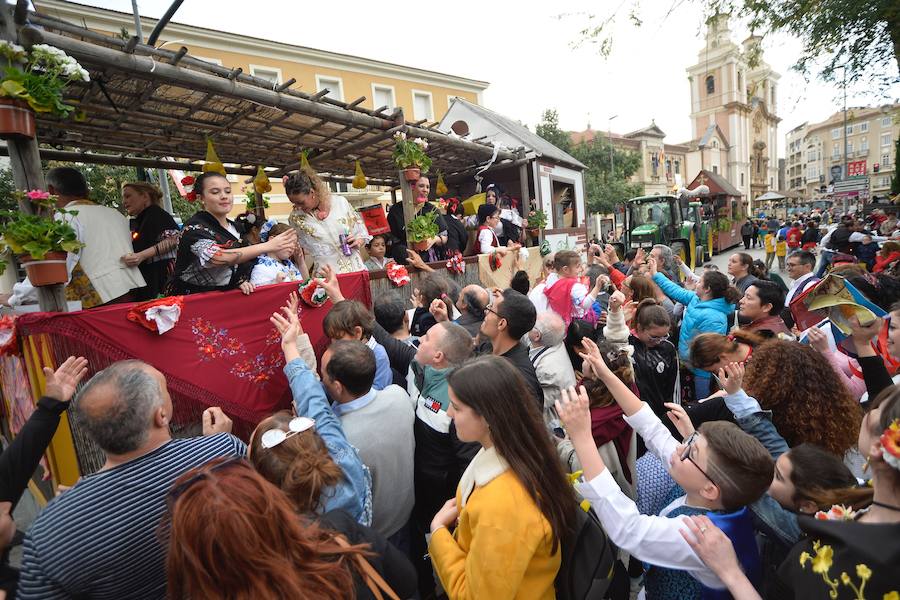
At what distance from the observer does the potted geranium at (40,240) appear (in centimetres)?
250

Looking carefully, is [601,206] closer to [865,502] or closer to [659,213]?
[659,213]

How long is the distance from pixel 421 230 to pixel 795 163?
117 metres

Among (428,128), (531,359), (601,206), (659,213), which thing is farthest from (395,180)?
(601,206)

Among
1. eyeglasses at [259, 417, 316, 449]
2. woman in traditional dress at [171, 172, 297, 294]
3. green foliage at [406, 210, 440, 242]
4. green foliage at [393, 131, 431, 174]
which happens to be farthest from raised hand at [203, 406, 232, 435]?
green foliage at [393, 131, 431, 174]

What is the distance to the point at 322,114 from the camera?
15.0 feet

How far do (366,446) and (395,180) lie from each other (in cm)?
781

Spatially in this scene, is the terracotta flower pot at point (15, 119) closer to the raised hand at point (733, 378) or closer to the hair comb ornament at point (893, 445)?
the hair comb ornament at point (893, 445)

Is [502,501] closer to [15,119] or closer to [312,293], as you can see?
[312,293]

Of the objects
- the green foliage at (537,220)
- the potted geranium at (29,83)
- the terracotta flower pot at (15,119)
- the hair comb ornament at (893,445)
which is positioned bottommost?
the hair comb ornament at (893,445)

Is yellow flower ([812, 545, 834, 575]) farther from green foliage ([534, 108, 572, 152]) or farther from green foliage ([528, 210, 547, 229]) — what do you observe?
green foliage ([534, 108, 572, 152])

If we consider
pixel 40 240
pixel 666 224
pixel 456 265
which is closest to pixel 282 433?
pixel 40 240

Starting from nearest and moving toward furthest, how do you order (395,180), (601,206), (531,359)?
(531,359) < (395,180) < (601,206)

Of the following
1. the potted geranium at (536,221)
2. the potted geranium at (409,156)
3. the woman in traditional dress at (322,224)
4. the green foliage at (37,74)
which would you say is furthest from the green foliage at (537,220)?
the green foliage at (37,74)

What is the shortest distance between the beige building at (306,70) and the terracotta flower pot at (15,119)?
621 inches
